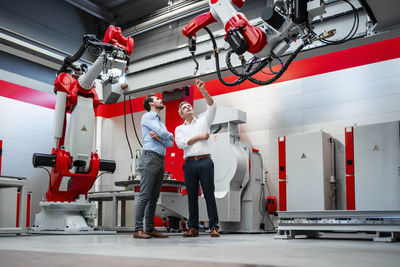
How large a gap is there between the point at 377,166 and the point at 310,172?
88 cm

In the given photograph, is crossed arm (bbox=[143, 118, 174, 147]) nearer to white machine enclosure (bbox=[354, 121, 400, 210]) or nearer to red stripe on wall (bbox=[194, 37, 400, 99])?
white machine enclosure (bbox=[354, 121, 400, 210])

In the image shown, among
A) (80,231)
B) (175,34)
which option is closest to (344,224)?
(80,231)

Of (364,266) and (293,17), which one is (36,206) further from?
(364,266)

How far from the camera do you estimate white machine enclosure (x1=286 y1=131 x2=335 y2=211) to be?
564 cm

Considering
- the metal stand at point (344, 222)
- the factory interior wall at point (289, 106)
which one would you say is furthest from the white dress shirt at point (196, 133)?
the factory interior wall at point (289, 106)

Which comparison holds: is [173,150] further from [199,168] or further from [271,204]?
[199,168]

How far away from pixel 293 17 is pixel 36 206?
265 inches

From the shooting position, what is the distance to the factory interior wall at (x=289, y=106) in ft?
19.1

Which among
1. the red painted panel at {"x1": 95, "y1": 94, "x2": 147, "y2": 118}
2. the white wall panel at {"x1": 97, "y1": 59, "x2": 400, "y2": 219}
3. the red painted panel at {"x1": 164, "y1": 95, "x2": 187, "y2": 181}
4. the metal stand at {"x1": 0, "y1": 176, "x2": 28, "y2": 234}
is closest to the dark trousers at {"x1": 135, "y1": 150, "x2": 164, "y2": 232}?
the metal stand at {"x1": 0, "y1": 176, "x2": 28, "y2": 234}

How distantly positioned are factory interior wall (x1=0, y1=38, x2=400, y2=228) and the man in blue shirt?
312 centimetres

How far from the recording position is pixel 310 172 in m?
5.73

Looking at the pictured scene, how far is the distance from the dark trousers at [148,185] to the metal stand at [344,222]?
4.11ft

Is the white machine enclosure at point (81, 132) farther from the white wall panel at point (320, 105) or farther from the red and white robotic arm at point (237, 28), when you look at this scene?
the white wall panel at point (320, 105)

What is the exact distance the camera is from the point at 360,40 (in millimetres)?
5062
